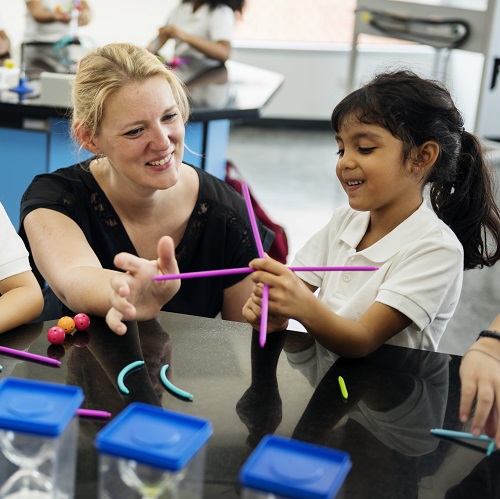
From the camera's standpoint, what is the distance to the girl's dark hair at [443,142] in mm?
1619

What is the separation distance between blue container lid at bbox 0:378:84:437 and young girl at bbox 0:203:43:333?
0.57m

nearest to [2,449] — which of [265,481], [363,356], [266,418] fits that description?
[265,481]

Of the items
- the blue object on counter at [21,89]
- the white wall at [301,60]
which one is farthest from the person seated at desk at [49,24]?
the white wall at [301,60]

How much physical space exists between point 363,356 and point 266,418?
0.27m

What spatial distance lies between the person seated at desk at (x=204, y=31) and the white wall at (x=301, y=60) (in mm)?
2027

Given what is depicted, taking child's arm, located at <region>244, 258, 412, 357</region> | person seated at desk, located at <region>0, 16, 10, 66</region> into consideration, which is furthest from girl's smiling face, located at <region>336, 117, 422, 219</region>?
person seated at desk, located at <region>0, 16, 10, 66</region>

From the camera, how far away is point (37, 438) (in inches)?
29.9

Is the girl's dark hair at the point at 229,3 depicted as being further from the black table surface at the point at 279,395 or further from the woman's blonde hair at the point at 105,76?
the black table surface at the point at 279,395

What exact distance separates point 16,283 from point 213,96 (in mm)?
2015

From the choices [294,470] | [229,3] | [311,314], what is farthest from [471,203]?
[229,3]

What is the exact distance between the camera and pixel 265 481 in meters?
0.71

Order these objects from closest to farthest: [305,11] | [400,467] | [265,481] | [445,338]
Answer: [265,481] < [400,467] < [445,338] < [305,11]

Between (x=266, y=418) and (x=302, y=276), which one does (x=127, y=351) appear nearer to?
(x=266, y=418)

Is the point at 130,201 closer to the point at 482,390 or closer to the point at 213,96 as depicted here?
the point at 482,390
